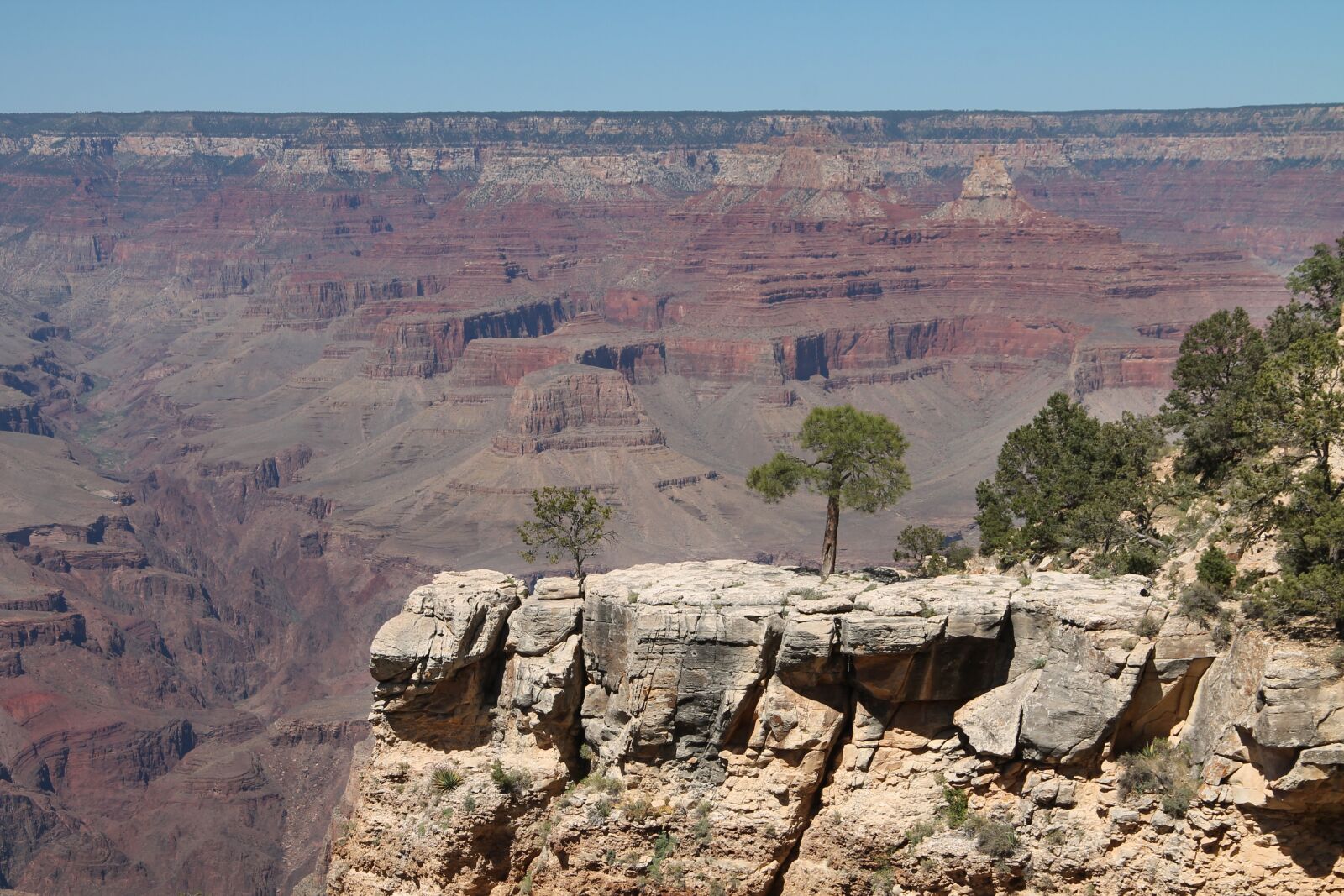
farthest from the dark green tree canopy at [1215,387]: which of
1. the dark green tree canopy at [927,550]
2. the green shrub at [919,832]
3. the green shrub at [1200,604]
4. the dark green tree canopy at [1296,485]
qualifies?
the green shrub at [919,832]

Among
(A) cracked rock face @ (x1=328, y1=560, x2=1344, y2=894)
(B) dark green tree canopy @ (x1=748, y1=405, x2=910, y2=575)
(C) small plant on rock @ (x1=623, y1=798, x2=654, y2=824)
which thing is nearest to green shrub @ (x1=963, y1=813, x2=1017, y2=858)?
(A) cracked rock face @ (x1=328, y1=560, x2=1344, y2=894)

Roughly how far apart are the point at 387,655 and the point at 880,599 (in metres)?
10.3

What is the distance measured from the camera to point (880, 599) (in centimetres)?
2802

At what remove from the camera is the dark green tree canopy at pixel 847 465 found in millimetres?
37188

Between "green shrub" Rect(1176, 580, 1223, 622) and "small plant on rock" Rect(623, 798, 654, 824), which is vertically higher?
"green shrub" Rect(1176, 580, 1223, 622)

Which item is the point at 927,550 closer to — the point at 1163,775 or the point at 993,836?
the point at 993,836

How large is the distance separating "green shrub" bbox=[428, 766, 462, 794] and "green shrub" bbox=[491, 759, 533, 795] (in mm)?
802

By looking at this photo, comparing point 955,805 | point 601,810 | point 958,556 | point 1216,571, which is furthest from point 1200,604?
point 958,556

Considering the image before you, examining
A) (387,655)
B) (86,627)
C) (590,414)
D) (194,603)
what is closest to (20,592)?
(86,627)

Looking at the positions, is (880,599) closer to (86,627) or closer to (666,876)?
(666,876)

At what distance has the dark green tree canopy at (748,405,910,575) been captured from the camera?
37.2m

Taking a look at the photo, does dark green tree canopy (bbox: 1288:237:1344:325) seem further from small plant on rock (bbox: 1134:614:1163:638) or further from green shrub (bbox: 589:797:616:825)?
green shrub (bbox: 589:797:616:825)

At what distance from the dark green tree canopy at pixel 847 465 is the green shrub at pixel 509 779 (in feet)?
33.6

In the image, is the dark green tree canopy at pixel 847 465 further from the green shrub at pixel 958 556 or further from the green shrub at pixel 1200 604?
the green shrub at pixel 1200 604
